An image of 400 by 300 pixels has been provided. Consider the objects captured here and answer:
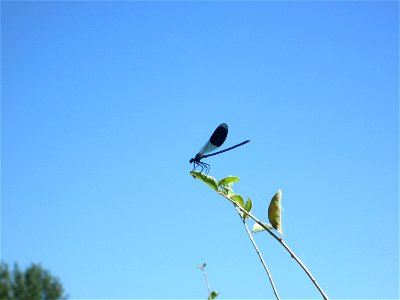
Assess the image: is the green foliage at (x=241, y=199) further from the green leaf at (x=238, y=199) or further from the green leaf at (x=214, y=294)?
the green leaf at (x=214, y=294)

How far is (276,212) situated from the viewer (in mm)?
1745

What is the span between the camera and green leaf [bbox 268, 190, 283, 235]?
170 centimetres

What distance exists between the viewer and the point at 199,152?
3777 millimetres

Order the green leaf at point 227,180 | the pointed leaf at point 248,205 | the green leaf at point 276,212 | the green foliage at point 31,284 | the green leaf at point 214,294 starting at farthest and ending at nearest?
1. the green foliage at point 31,284
2. the green leaf at point 214,294
3. the green leaf at point 227,180
4. the pointed leaf at point 248,205
5. the green leaf at point 276,212

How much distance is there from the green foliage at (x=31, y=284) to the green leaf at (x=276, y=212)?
186 ft

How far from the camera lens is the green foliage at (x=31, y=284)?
54844 mm

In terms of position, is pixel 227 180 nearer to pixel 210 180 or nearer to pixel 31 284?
pixel 210 180

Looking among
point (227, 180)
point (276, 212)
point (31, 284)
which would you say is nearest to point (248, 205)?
point (227, 180)

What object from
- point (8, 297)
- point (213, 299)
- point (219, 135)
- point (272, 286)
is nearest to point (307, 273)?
point (272, 286)

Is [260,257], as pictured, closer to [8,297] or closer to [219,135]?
[219,135]

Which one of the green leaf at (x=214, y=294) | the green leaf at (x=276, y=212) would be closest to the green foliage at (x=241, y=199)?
the green leaf at (x=276, y=212)

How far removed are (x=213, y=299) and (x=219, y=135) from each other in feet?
3.98

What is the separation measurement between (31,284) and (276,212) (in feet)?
204

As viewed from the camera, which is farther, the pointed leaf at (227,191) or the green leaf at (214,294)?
the green leaf at (214,294)
